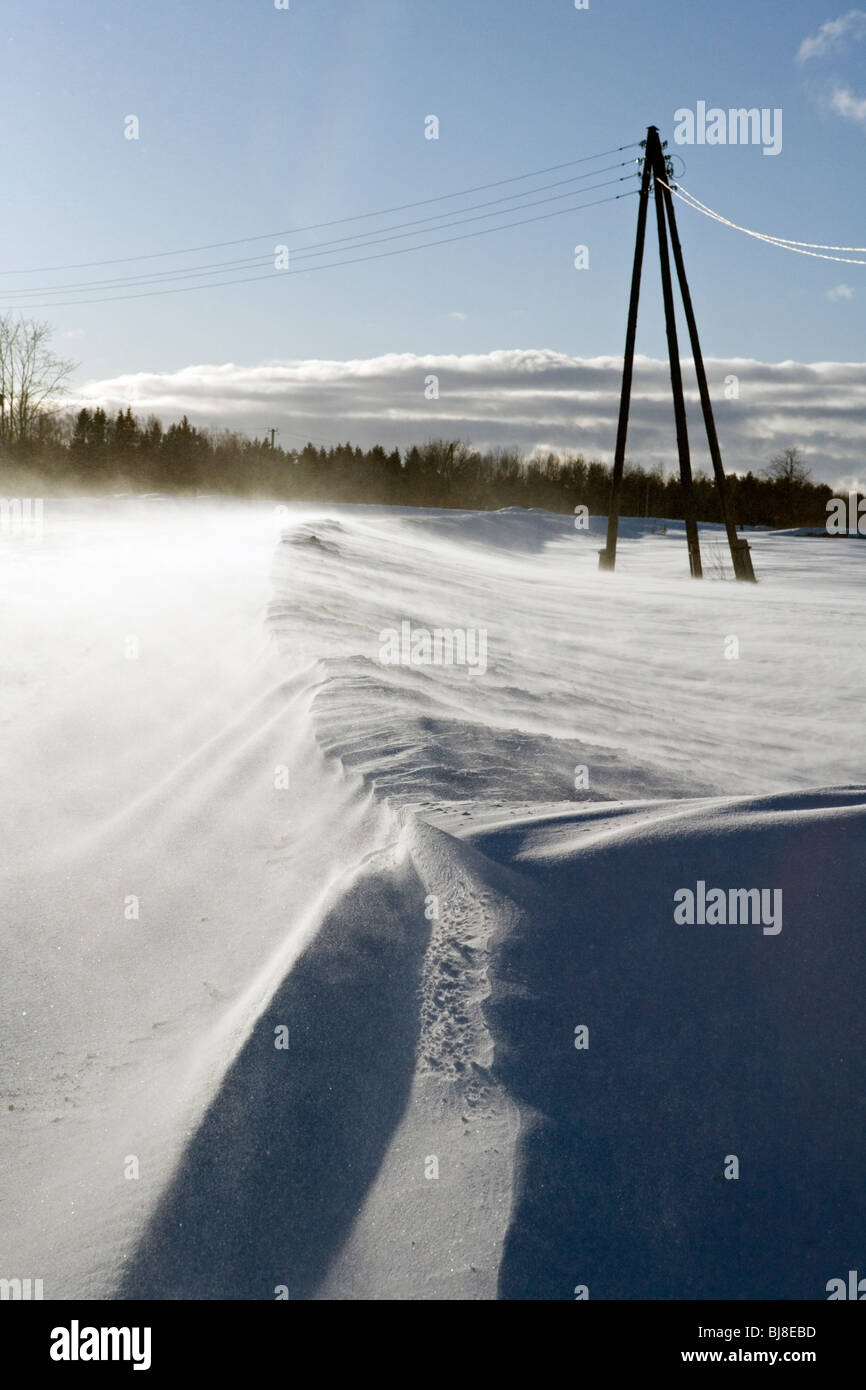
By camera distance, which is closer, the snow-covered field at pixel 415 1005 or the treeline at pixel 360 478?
the snow-covered field at pixel 415 1005

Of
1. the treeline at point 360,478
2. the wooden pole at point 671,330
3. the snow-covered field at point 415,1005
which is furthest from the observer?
the treeline at point 360,478

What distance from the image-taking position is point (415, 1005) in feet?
8.86

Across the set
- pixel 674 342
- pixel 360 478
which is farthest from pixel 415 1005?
pixel 360 478

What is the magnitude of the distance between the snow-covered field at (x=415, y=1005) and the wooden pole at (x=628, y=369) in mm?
10853

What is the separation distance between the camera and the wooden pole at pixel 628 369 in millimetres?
14086

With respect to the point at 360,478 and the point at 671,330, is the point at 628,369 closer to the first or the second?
the point at 671,330

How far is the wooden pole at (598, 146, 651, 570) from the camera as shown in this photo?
1409cm

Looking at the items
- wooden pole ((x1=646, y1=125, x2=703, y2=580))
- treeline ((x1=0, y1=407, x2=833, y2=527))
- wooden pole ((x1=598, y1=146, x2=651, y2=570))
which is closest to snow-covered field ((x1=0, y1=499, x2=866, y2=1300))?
wooden pole ((x1=646, y1=125, x2=703, y2=580))

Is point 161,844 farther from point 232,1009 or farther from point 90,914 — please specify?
point 232,1009

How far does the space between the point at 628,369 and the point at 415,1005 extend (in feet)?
45.4

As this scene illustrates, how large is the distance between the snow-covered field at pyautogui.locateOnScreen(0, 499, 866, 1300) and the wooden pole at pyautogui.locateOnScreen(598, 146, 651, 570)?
427 inches

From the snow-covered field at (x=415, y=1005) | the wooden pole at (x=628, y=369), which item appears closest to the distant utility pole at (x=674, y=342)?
the wooden pole at (x=628, y=369)

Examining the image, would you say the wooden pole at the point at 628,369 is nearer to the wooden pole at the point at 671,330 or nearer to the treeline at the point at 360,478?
the wooden pole at the point at 671,330

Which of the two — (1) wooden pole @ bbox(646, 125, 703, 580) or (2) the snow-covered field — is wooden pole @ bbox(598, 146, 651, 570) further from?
(2) the snow-covered field
